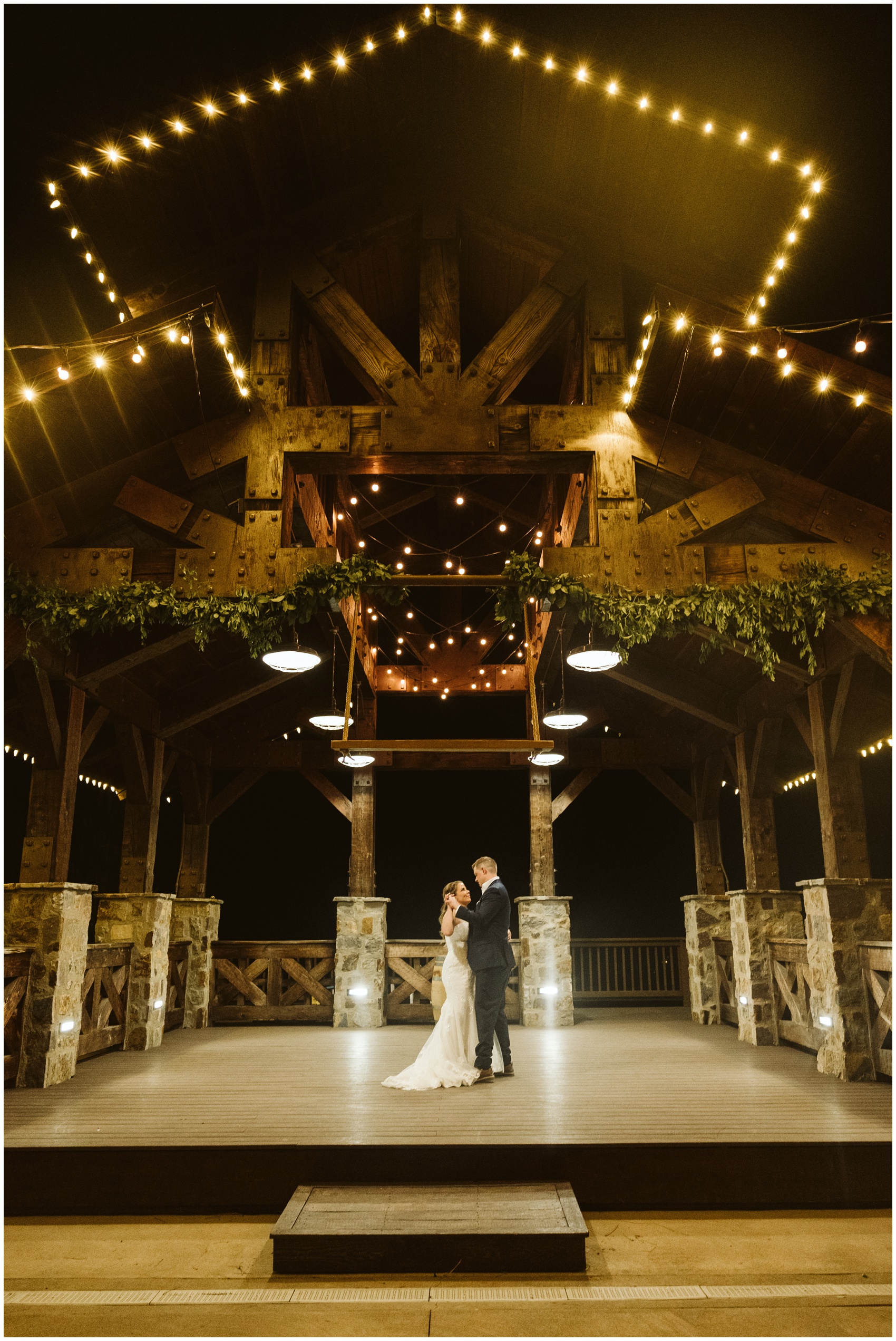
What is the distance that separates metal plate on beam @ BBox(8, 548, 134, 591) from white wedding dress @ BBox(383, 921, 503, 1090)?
3.36 meters

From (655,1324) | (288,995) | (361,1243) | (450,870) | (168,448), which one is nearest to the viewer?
(655,1324)

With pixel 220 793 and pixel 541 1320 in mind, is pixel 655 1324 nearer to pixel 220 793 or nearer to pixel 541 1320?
pixel 541 1320

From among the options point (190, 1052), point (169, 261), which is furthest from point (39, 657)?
point (190, 1052)

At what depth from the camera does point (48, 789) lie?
6453 mm

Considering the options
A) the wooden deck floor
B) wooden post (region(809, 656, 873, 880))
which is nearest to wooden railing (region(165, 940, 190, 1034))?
the wooden deck floor

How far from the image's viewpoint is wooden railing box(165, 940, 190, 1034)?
8.45 meters

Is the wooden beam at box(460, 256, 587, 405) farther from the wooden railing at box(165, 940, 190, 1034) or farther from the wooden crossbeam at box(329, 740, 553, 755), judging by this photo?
the wooden railing at box(165, 940, 190, 1034)

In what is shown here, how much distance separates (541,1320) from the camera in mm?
2830

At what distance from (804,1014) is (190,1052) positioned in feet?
17.4

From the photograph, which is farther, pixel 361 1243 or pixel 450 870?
pixel 450 870

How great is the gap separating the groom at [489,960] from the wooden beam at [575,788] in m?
4.93

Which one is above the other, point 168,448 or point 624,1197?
point 168,448

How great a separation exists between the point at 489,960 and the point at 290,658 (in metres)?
2.48

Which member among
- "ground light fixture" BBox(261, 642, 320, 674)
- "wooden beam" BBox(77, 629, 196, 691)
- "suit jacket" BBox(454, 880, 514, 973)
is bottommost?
"suit jacket" BBox(454, 880, 514, 973)
